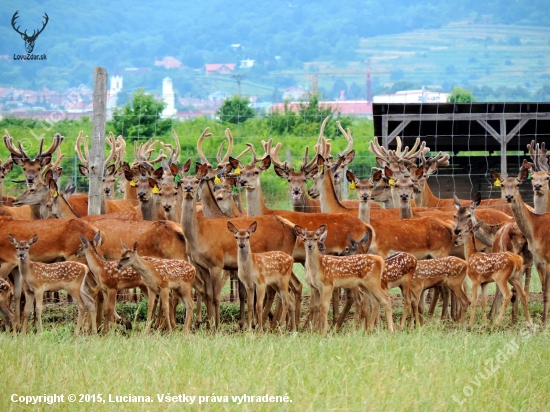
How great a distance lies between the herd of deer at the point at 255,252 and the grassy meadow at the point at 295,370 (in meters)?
0.94

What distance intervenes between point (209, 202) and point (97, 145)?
1.76 metres

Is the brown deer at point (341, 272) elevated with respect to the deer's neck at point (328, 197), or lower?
lower

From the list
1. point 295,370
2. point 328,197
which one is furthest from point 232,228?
point 328,197

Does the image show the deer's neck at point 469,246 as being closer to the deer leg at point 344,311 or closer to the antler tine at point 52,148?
the deer leg at point 344,311

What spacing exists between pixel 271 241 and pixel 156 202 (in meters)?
2.47

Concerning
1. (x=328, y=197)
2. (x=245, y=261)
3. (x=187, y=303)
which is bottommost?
(x=187, y=303)

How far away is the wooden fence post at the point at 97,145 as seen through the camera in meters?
12.7

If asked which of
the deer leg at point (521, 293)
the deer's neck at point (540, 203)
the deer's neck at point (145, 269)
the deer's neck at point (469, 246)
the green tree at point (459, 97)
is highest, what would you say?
the green tree at point (459, 97)

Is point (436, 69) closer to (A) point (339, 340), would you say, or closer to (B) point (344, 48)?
(B) point (344, 48)

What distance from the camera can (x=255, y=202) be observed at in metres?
12.5

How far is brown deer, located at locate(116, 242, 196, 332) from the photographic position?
10008mm

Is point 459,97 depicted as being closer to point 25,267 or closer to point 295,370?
point 25,267

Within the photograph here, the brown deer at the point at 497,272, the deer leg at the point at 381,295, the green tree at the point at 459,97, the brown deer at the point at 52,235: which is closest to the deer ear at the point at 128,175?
the brown deer at the point at 52,235

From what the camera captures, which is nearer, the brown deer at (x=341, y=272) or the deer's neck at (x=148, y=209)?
the brown deer at (x=341, y=272)
